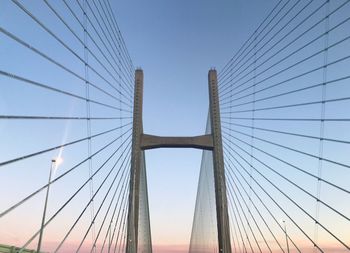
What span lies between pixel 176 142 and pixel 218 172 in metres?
3.68

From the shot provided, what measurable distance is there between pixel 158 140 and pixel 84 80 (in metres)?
14.7

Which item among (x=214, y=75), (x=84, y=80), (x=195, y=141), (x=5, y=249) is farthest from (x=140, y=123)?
(x=5, y=249)

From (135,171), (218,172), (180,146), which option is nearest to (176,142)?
(180,146)

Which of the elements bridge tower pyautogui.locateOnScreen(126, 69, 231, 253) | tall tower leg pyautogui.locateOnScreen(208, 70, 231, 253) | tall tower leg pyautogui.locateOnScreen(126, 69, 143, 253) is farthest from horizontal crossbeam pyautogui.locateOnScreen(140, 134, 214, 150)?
→ tall tower leg pyautogui.locateOnScreen(126, 69, 143, 253)

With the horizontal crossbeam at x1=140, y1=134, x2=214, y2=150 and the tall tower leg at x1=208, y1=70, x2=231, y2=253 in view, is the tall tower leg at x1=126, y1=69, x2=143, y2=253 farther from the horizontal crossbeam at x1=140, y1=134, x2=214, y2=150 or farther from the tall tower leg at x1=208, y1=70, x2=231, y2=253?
the tall tower leg at x1=208, y1=70, x2=231, y2=253

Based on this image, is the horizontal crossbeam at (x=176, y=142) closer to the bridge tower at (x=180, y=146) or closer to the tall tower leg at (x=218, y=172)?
the bridge tower at (x=180, y=146)

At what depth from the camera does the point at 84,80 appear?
18.0 metres

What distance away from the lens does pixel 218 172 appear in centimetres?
3064

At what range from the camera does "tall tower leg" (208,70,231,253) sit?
94.9ft

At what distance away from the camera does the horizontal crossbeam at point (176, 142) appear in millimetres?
31953

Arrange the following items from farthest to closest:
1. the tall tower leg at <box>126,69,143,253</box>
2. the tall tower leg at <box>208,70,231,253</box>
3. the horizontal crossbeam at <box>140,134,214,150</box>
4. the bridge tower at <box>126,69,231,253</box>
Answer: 1. the horizontal crossbeam at <box>140,134,214,150</box>
2. the tall tower leg at <box>208,70,231,253</box>
3. the bridge tower at <box>126,69,231,253</box>
4. the tall tower leg at <box>126,69,143,253</box>

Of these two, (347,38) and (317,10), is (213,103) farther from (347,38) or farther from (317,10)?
(347,38)

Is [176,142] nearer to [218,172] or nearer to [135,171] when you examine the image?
[218,172]

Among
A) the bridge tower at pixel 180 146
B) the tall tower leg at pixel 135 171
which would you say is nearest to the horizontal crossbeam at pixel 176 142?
the bridge tower at pixel 180 146
